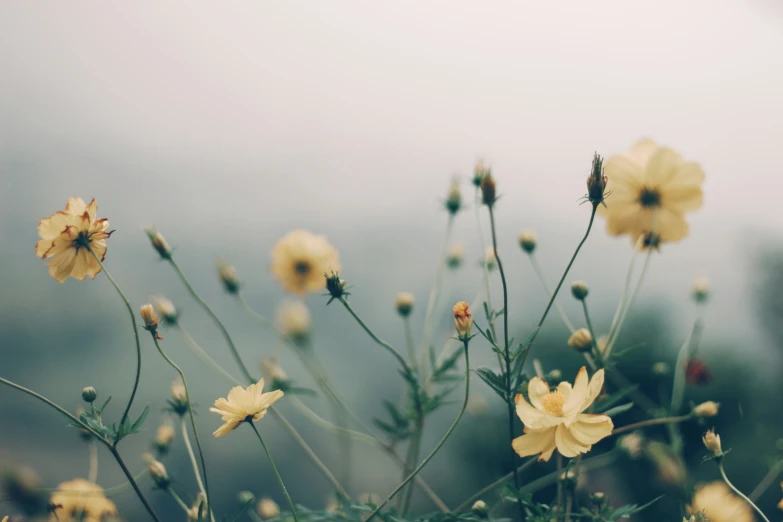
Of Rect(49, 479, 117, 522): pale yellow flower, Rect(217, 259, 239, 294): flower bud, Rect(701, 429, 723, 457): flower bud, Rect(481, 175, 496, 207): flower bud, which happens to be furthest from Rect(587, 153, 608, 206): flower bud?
Rect(49, 479, 117, 522): pale yellow flower

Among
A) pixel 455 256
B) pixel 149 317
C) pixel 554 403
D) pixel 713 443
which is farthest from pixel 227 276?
pixel 713 443

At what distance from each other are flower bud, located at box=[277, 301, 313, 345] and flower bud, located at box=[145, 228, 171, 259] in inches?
8.0

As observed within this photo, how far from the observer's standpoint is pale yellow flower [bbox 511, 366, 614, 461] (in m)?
0.39

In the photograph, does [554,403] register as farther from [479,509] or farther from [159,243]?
[159,243]

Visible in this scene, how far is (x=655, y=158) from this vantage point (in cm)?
56

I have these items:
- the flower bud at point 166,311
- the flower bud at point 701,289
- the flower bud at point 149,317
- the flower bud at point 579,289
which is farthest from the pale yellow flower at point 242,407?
the flower bud at point 701,289

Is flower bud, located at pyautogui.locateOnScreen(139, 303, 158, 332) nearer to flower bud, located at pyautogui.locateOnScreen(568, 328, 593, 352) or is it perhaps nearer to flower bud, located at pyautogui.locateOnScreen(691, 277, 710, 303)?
flower bud, located at pyautogui.locateOnScreen(568, 328, 593, 352)

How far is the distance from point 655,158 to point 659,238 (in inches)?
3.2

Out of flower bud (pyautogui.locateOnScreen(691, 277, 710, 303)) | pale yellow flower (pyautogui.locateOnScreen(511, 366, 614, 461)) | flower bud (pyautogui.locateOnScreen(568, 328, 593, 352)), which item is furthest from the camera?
flower bud (pyautogui.locateOnScreen(691, 277, 710, 303))

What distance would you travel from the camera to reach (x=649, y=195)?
575 mm

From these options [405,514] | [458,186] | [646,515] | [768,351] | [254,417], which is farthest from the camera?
[768,351]

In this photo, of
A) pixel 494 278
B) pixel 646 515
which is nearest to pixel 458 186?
pixel 494 278

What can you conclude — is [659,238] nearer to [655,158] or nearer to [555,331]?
[655,158]

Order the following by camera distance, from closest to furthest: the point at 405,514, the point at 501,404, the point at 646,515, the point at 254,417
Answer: the point at 254,417 < the point at 405,514 < the point at 646,515 < the point at 501,404
